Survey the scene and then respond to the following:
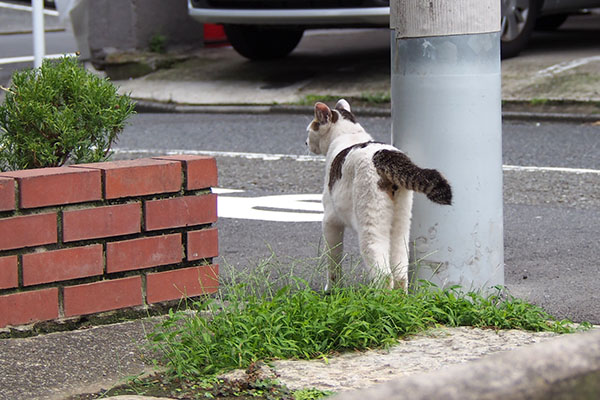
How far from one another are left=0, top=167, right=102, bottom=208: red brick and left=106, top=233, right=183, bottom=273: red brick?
0.20 meters

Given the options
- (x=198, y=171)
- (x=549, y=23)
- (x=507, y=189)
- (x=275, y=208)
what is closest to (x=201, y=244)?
(x=198, y=171)

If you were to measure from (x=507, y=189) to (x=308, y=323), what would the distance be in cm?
342

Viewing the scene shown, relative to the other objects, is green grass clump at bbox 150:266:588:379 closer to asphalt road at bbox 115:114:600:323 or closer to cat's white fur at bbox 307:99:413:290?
cat's white fur at bbox 307:99:413:290

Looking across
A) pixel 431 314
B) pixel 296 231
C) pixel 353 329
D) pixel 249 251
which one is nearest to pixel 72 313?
pixel 353 329

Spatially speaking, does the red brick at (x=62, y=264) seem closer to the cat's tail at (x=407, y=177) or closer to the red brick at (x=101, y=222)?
the red brick at (x=101, y=222)

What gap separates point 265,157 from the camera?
293 inches

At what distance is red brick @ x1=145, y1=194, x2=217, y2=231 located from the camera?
348 cm

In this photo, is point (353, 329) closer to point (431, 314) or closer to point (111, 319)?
point (431, 314)

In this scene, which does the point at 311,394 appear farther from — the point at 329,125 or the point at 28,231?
the point at 329,125

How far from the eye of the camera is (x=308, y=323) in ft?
10.2

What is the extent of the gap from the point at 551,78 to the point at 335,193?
624 cm

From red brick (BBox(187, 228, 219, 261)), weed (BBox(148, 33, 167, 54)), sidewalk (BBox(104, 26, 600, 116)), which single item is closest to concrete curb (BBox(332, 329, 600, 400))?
red brick (BBox(187, 228, 219, 261))

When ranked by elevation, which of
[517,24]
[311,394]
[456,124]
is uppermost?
[517,24]

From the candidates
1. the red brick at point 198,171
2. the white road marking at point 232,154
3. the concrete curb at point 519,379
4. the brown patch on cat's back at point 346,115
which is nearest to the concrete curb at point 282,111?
the white road marking at point 232,154
